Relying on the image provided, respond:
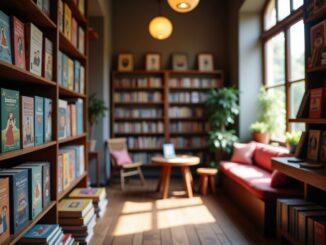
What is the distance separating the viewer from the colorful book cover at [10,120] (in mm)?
1504

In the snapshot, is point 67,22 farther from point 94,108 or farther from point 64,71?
point 94,108

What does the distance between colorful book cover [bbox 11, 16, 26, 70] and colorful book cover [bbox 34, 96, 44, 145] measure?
11.9 inches

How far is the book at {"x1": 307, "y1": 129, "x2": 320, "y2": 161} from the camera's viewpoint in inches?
102

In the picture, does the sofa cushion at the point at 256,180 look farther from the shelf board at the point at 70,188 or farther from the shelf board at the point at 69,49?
the shelf board at the point at 69,49

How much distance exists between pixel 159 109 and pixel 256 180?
10.0ft

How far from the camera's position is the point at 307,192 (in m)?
2.67

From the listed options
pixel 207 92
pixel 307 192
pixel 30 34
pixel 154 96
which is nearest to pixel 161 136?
pixel 154 96

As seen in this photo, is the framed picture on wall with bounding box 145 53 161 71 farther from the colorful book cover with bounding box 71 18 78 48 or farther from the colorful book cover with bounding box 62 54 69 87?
the colorful book cover with bounding box 62 54 69 87

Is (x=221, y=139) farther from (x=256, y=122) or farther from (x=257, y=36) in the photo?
(x=257, y=36)

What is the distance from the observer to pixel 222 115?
5207 mm

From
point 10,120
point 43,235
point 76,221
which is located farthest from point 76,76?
point 43,235

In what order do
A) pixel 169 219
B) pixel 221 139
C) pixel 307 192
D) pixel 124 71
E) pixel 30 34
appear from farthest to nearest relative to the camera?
pixel 124 71 < pixel 221 139 < pixel 169 219 < pixel 307 192 < pixel 30 34

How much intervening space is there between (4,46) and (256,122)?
450 centimetres

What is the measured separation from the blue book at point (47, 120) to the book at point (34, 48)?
0.80ft
